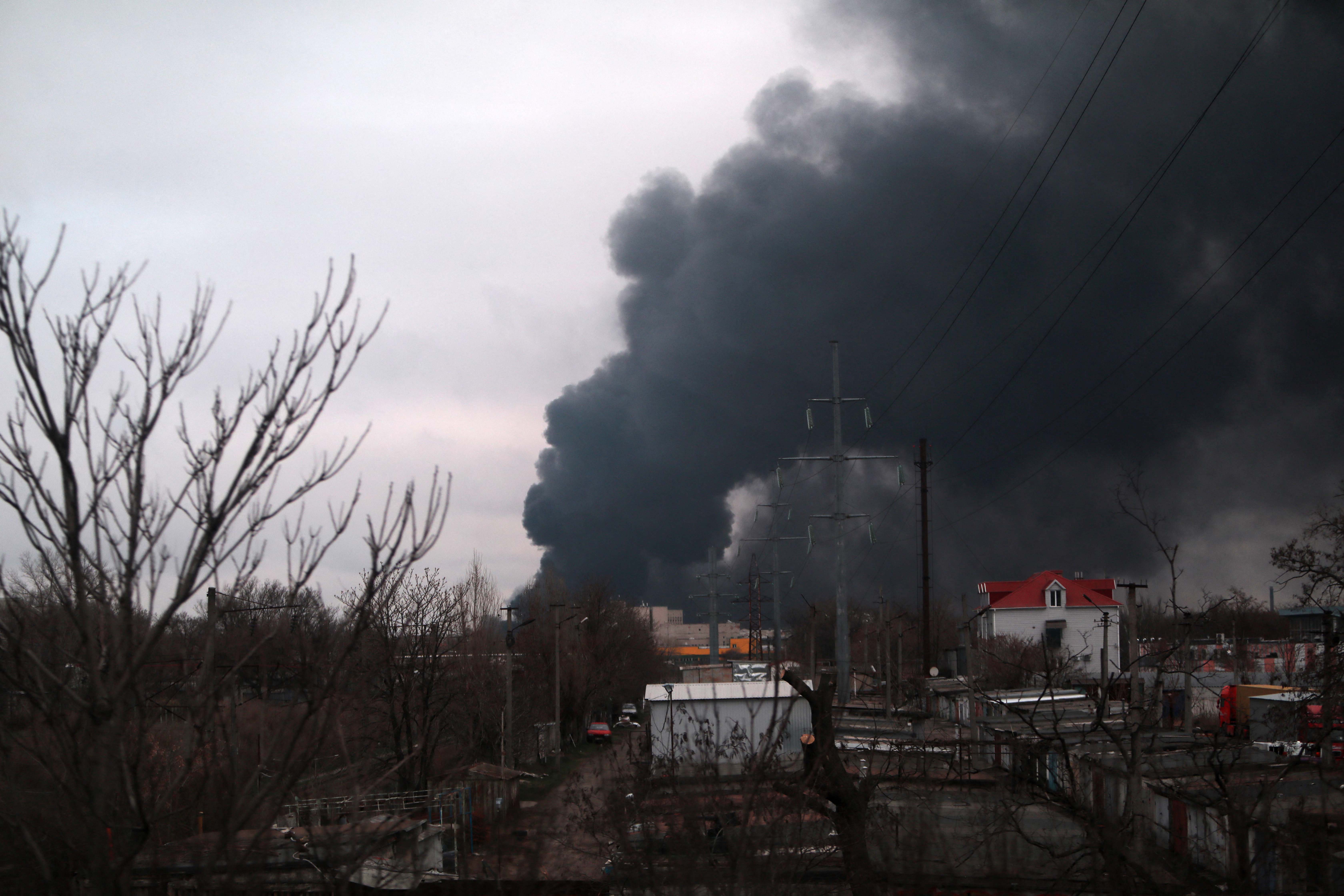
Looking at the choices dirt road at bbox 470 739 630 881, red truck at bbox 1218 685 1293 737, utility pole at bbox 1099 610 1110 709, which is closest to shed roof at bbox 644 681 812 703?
dirt road at bbox 470 739 630 881

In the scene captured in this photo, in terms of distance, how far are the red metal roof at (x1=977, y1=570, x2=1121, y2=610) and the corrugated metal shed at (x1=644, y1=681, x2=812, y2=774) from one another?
37.0 m

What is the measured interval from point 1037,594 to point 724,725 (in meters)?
44.3

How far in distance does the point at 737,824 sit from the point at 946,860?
1.66 meters

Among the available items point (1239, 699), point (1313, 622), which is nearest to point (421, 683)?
point (1239, 699)

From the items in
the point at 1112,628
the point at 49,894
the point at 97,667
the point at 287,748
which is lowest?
the point at 1112,628

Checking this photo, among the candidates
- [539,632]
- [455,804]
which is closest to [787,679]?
[455,804]

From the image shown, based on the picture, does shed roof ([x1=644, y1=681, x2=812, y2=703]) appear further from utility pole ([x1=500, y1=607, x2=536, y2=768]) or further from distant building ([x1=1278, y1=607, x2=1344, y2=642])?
distant building ([x1=1278, y1=607, x2=1344, y2=642])

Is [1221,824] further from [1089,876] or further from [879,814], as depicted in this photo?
[879,814]

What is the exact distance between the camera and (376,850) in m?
4.15

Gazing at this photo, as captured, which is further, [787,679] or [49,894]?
[787,679]

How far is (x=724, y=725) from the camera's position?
1158 inches

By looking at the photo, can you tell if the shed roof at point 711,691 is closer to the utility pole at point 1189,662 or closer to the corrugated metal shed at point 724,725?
the corrugated metal shed at point 724,725

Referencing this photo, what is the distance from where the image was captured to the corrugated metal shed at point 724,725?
6766 millimetres

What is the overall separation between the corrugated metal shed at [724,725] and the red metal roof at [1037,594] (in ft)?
121
